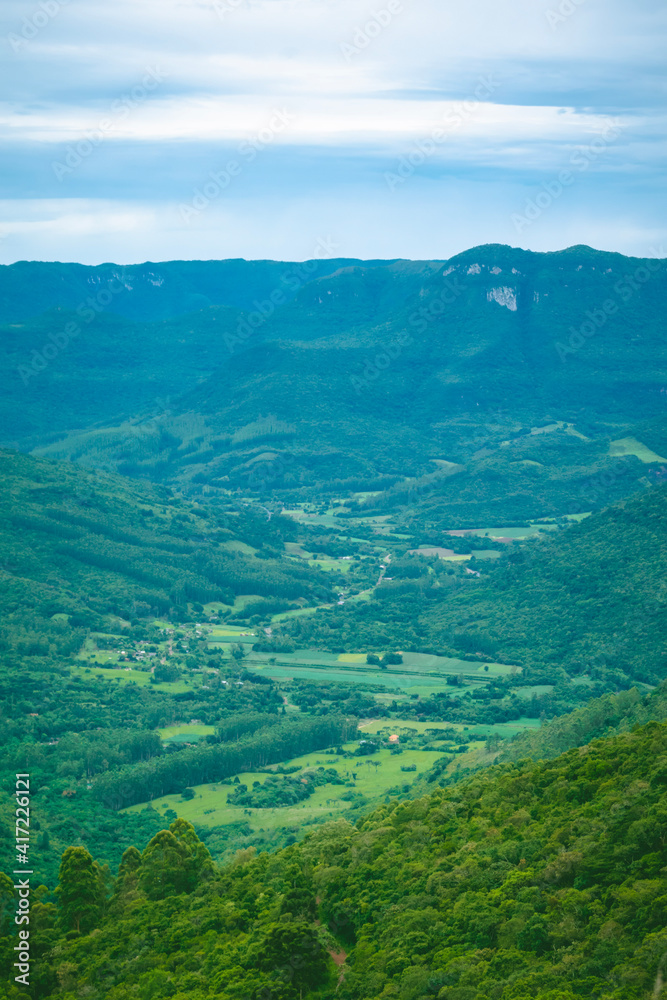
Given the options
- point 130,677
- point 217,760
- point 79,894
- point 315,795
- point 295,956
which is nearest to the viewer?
point 295,956

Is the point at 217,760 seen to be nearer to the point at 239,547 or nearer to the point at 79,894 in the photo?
the point at 79,894

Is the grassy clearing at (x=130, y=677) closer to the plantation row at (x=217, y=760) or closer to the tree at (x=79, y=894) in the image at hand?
the plantation row at (x=217, y=760)

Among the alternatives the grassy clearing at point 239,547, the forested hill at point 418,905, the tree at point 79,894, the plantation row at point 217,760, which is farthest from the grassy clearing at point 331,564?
the tree at point 79,894

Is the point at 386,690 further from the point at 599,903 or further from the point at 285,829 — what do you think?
the point at 599,903

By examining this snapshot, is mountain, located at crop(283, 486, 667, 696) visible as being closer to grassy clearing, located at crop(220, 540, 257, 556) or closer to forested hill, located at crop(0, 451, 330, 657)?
forested hill, located at crop(0, 451, 330, 657)

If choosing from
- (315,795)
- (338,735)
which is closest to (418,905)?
(315,795)

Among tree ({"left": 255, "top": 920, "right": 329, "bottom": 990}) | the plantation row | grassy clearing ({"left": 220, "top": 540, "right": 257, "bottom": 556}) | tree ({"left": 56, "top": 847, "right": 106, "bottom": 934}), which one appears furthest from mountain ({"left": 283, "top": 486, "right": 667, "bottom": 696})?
tree ({"left": 255, "top": 920, "right": 329, "bottom": 990})
